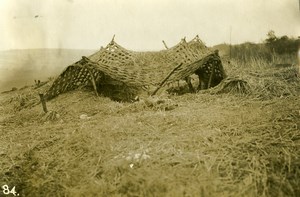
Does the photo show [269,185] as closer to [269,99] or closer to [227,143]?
[227,143]

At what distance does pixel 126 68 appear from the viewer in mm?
6527

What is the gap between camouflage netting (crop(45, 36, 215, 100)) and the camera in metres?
6.34

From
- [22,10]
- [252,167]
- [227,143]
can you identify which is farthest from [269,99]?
[22,10]

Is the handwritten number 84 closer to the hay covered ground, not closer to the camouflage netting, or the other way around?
the hay covered ground

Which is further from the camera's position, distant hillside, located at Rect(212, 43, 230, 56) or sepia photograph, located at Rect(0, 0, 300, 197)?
distant hillside, located at Rect(212, 43, 230, 56)

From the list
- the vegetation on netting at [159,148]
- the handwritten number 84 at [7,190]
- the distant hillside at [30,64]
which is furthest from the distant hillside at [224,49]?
the handwritten number 84 at [7,190]

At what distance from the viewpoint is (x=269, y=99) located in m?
5.52

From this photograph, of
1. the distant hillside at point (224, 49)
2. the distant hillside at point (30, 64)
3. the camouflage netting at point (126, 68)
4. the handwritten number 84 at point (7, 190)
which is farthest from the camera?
the distant hillside at point (224, 49)

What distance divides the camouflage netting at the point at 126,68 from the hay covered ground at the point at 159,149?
0.91 meters

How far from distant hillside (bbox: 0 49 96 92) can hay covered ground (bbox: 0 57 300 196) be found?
140 inches

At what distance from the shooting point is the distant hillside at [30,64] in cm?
875

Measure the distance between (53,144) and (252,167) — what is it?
2153 mm

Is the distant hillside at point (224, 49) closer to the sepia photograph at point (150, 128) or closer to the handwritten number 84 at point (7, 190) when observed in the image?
the sepia photograph at point (150, 128)

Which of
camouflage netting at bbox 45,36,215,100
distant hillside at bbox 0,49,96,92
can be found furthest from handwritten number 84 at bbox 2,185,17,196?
distant hillside at bbox 0,49,96,92
